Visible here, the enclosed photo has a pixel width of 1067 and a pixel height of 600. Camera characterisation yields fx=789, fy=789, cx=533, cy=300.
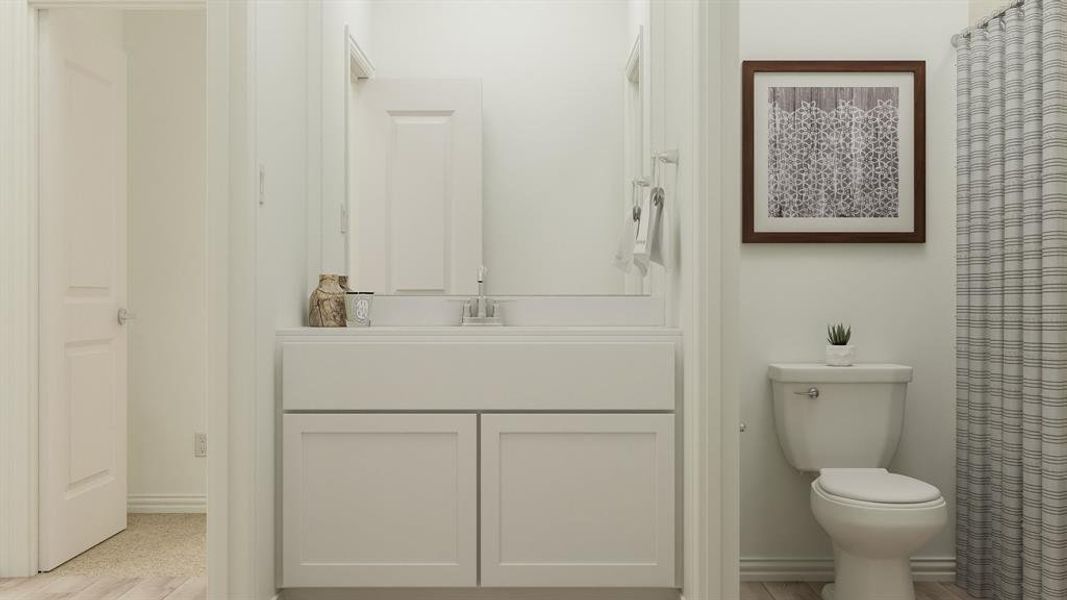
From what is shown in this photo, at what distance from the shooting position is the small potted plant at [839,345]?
262cm

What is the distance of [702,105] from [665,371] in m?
0.72

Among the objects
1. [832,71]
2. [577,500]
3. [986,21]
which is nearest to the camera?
[577,500]

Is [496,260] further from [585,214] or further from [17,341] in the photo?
[17,341]

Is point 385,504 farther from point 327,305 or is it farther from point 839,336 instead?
point 839,336

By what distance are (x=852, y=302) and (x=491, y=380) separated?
54.4 inches

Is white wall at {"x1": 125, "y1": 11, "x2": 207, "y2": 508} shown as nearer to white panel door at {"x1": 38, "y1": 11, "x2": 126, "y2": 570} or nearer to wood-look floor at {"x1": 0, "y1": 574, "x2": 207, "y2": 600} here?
white panel door at {"x1": 38, "y1": 11, "x2": 126, "y2": 570}

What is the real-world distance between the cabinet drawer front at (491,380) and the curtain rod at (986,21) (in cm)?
150

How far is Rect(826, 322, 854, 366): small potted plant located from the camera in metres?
2.62

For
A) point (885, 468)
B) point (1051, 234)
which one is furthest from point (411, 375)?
point (1051, 234)

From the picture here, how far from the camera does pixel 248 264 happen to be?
2002 mm

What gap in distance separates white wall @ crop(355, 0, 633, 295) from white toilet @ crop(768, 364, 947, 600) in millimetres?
832

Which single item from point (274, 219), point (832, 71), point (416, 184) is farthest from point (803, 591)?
point (274, 219)

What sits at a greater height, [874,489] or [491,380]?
[491,380]

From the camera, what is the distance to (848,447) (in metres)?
2.58
